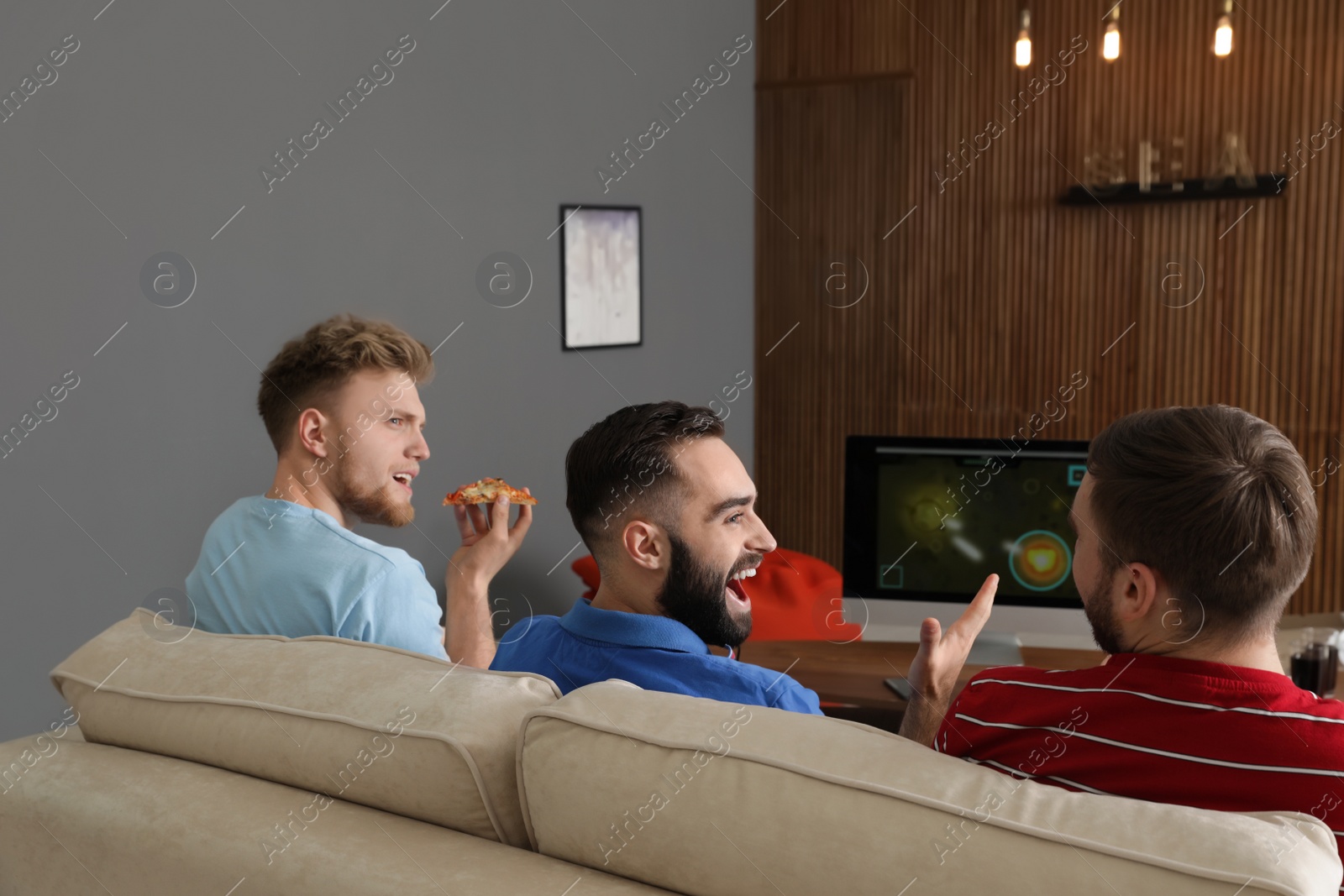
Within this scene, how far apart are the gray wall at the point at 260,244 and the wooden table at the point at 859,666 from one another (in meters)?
1.58

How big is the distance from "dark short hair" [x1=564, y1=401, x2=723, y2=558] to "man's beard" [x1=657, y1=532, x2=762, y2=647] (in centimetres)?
5

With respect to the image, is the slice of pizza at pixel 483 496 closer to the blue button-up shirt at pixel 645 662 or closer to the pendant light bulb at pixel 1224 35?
the blue button-up shirt at pixel 645 662

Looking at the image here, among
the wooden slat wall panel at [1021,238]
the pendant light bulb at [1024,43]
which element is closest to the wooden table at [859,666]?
the wooden slat wall panel at [1021,238]

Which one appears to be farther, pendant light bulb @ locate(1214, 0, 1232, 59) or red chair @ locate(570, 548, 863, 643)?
pendant light bulb @ locate(1214, 0, 1232, 59)

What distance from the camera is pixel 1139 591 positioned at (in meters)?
1.22

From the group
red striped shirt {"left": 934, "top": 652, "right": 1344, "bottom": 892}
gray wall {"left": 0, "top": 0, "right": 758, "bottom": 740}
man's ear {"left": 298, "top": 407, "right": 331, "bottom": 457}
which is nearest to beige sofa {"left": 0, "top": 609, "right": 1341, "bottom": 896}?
red striped shirt {"left": 934, "top": 652, "right": 1344, "bottom": 892}

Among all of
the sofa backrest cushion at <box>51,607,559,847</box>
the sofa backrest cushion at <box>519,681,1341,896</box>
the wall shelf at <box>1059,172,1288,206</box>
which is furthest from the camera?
the wall shelf at <box>1059,172,1288,206</box>

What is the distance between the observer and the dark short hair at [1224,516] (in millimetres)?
1165

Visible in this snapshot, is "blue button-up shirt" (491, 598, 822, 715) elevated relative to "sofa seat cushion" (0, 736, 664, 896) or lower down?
elevated

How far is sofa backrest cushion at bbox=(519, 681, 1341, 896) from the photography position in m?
0.90

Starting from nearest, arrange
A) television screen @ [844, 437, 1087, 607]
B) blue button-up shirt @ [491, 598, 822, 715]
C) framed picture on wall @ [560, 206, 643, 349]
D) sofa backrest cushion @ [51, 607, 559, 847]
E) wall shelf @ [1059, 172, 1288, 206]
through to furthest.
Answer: sofa backrest cushion @ [51, 607, 559, 847]
blue button-up shirt @ [491, 598, 822, 715]
television screen @ [844, 437, 1087, 607]
framed picture on wall @ [560, 206, 643, 349]
wall shelf @ [1059, 172, 1288, 206]

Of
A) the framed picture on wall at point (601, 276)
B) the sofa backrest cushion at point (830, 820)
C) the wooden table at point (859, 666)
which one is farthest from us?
the framed picture on wall at point (601, 276)

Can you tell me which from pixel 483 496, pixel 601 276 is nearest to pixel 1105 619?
pixel 483 496

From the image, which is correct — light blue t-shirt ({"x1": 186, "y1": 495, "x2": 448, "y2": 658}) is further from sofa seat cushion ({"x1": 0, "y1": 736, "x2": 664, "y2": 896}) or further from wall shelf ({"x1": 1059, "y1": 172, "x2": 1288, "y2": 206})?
wall shelf ({"x1": 1059, "y1": 172, "x2": 1288, "y2": 206})
